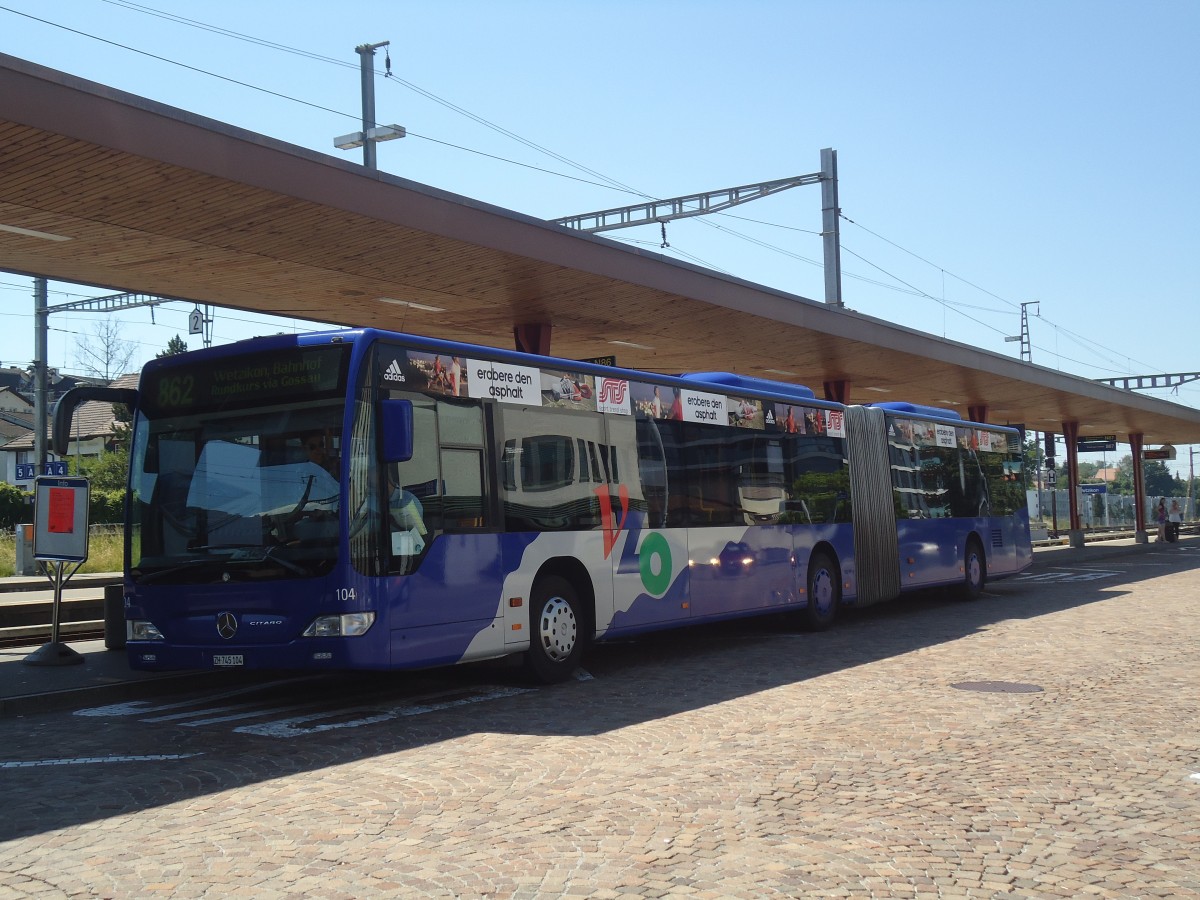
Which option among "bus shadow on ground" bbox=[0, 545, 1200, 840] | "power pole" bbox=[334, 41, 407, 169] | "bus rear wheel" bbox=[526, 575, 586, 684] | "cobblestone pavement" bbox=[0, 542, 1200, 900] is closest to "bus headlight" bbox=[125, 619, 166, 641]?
"bus shadow on ground" bbox=[0, 545, 1200, 840]

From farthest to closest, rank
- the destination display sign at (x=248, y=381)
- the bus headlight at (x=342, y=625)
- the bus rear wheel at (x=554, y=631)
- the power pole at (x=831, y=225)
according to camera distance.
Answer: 1. the power pole at (x=831, y=225)
2. the bus rear wheel at (x=554, y=631)
3. the destination display sign at (x=248, y=381)
4. the bus headlight at (x=342, y=625)

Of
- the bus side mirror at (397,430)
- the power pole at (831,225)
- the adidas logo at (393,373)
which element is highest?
the power pole at (831,225)

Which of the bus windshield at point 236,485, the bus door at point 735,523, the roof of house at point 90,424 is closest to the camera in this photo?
the bus windshield at point 236,485

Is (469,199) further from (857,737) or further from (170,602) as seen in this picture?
(857,737)

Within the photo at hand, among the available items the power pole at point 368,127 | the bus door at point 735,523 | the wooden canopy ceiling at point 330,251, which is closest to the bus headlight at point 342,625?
the wooden canopy ceiling at point 330,251

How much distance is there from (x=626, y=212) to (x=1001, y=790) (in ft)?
66.4

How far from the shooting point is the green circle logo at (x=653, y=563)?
12.9 metres

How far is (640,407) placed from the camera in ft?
43.5

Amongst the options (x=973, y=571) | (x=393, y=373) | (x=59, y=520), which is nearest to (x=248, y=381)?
(x=393, y=373)

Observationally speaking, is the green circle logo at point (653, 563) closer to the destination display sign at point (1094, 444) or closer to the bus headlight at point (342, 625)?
the bus headlight at point (342, 625)

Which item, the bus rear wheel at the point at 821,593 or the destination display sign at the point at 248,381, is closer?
the destination display sign at the point at 248,381

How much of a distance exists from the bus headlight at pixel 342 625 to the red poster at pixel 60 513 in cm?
411

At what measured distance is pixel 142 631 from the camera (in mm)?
10430

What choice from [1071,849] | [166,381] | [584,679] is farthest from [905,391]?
[1071,849]
